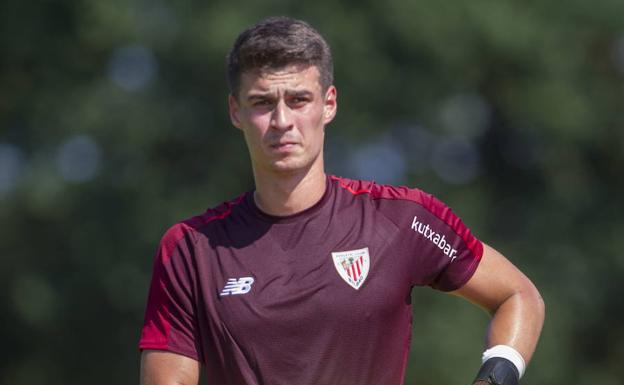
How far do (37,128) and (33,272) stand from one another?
98.0 inches

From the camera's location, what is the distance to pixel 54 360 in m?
22.6

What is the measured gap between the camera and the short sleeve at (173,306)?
5.65m

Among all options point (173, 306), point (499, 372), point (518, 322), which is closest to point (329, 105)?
point (173, 306)

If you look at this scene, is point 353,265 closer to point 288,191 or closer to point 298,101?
point 288,191

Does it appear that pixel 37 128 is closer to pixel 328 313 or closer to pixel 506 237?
pixel 506 237

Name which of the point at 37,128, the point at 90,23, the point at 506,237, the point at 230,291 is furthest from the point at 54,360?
the point at 230,291

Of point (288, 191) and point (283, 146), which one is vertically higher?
point (283, 146)

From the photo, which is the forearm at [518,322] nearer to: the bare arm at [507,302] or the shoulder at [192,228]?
the bare arm at [507,302]

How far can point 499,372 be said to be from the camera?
18.6 feet

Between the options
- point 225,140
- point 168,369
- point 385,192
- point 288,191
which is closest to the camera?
point 168,369

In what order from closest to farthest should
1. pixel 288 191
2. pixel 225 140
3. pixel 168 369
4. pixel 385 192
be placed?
pixel 168 369, pixel 288 191, pixel 385 192, pixel 225 140

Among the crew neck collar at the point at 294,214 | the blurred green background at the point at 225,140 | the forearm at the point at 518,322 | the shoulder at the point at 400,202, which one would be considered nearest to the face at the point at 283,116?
the crew neck collar at the point at 294,214

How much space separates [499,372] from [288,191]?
1.20m

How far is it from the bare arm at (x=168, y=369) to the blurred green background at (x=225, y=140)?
15.3m
